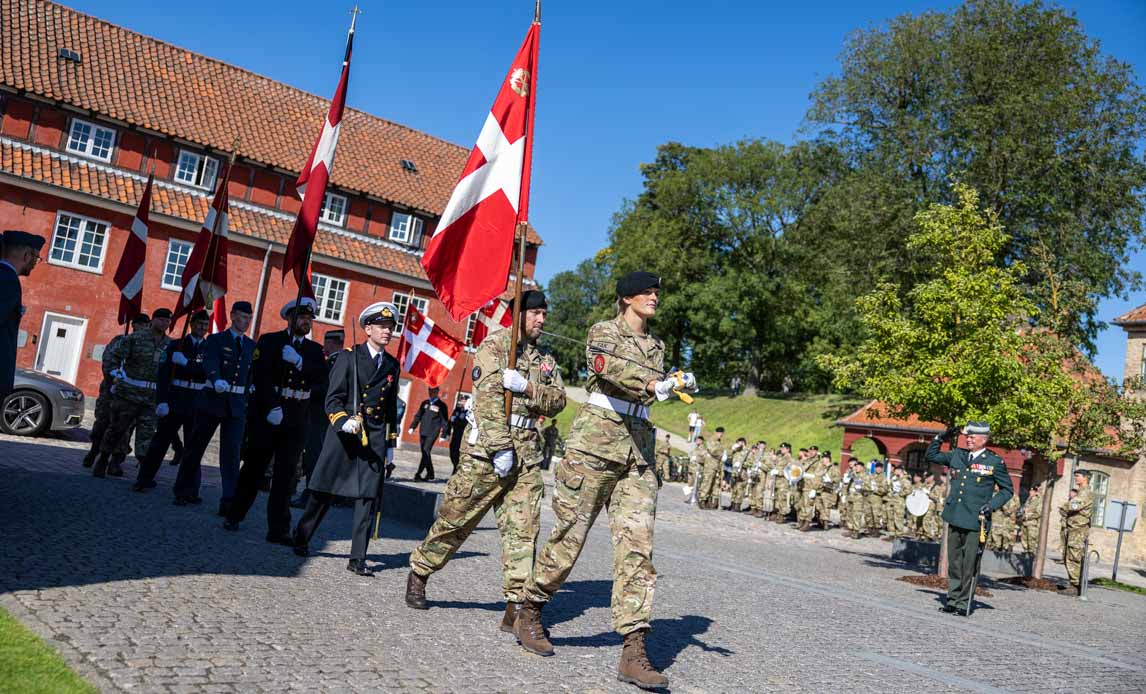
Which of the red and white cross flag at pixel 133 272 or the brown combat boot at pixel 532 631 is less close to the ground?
the red and white cross flag at pixel 133 272

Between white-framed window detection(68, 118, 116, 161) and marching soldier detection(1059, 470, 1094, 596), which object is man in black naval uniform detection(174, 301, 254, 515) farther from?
white-framed window detection(68, 118, 116, 161)

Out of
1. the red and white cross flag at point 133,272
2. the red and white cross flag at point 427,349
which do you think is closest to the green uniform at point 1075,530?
the red and white cross flag at point 427,349

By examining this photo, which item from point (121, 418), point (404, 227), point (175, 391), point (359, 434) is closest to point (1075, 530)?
point (359, 434)

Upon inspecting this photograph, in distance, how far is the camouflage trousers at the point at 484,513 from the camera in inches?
250

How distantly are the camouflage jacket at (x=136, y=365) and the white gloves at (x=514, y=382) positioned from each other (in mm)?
7672

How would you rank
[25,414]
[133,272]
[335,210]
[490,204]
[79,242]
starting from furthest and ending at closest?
[335,210]
[79,242]
[25,414]
[133,272]
[490,204]

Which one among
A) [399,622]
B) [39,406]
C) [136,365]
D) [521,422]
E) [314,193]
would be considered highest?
[314,193]

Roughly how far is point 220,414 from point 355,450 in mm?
3248

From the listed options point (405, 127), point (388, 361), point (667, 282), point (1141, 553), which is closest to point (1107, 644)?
point (388, 361)

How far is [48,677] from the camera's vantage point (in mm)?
3881

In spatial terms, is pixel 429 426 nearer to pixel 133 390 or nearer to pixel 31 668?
pixel 133 390

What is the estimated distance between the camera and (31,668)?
396cm

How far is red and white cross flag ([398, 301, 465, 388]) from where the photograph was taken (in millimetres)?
18656

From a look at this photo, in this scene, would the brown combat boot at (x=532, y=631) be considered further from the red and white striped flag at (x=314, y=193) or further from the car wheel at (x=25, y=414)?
the car wheel at (x=25, y=414)
